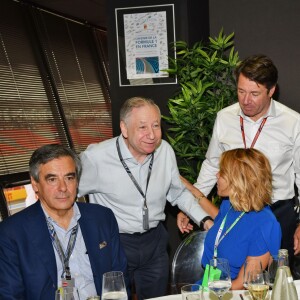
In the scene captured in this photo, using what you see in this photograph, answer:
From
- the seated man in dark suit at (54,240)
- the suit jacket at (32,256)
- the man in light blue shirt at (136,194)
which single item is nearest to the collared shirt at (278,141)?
the man in light blue shirt at (136,194)

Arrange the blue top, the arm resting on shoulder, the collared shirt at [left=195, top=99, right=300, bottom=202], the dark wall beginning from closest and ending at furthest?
1. the blue top
2. the arm resting on shoulder
3. the collared shirt at [left=195, top=99, right=300, bottom=202]
4. the dark wall

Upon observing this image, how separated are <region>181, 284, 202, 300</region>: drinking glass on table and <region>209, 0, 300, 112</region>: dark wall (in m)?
3.11

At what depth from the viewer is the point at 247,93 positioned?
381 cm

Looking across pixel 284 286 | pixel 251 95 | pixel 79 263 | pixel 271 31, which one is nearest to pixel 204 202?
pixel 251 95

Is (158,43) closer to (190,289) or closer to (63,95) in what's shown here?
(190,289)

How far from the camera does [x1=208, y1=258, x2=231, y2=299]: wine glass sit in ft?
7.55

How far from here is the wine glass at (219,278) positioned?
90.7 inches

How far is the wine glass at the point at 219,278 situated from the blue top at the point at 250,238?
641 millimetres

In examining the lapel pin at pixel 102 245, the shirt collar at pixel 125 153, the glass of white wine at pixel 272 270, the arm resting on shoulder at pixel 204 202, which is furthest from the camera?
the arm resting on shoulder at pixel 204 202

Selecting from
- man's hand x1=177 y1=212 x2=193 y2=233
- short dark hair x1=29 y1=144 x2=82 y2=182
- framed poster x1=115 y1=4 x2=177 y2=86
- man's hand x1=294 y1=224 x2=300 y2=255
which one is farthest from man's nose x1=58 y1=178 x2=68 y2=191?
framed poster x1=115 y1=4 x2=177 y2=86

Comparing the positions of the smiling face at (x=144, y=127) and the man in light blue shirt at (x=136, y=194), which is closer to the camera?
the smiling face at (x=144, y=127)

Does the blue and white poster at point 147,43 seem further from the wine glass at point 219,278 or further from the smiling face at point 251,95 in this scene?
the wine glass at point 219,278

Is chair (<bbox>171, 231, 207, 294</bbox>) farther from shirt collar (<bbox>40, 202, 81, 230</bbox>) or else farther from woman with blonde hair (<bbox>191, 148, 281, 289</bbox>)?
shirt collar (<bbox>40, 202, 81, 230</bbox>)

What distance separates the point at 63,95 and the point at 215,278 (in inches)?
267
